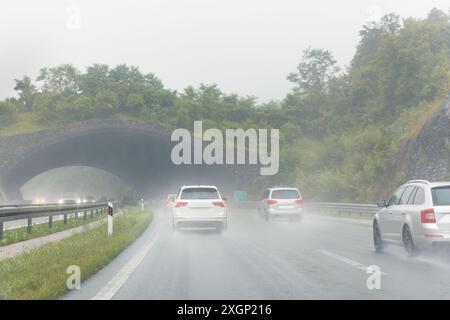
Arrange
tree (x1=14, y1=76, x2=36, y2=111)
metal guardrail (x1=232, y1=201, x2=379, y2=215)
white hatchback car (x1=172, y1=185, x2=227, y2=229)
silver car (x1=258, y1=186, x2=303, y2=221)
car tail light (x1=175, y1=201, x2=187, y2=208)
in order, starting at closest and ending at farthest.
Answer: white hatchback car (x1=172, y1=185, x2=227, y2=229) → car tail light (x1=175, y1=201, x2=187, y2=208) → metal guardrail (x1=232, y1=201, x2=379, y2=215) → silver car (x1=258, y1=186, x2=303, y2=221) → tree (x1=14, y1=76, x2=36, y2=111)

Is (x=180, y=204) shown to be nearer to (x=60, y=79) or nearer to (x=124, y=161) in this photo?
(x=124, y=161)

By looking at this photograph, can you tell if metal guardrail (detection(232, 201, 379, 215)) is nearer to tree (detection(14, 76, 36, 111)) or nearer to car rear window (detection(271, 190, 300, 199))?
car rear window (detection(271, 190, 300, 199))

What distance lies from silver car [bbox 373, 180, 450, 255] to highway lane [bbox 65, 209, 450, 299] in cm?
43

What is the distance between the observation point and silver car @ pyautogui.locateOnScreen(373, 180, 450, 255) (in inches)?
484

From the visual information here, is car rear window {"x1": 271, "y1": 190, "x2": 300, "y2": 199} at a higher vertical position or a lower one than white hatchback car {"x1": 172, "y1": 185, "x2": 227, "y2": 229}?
higher

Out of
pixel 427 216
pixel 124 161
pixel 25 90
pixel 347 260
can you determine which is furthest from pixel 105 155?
pixel 427 216

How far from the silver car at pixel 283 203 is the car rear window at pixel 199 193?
7906mm

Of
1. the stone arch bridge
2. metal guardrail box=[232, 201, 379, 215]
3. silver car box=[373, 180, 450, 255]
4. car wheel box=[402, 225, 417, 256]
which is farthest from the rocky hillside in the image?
the stone arch bridge

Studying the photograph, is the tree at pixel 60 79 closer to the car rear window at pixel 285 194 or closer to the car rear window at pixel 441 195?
the car rear window at pixel 285 194

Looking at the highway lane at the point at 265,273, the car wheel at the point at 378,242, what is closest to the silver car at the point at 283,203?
the highway lane at the point at 265,273

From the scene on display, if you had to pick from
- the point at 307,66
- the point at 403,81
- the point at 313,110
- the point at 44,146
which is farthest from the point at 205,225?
the point at 307,66

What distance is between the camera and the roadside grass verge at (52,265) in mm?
8773

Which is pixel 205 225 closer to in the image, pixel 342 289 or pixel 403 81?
pixel 342 289
